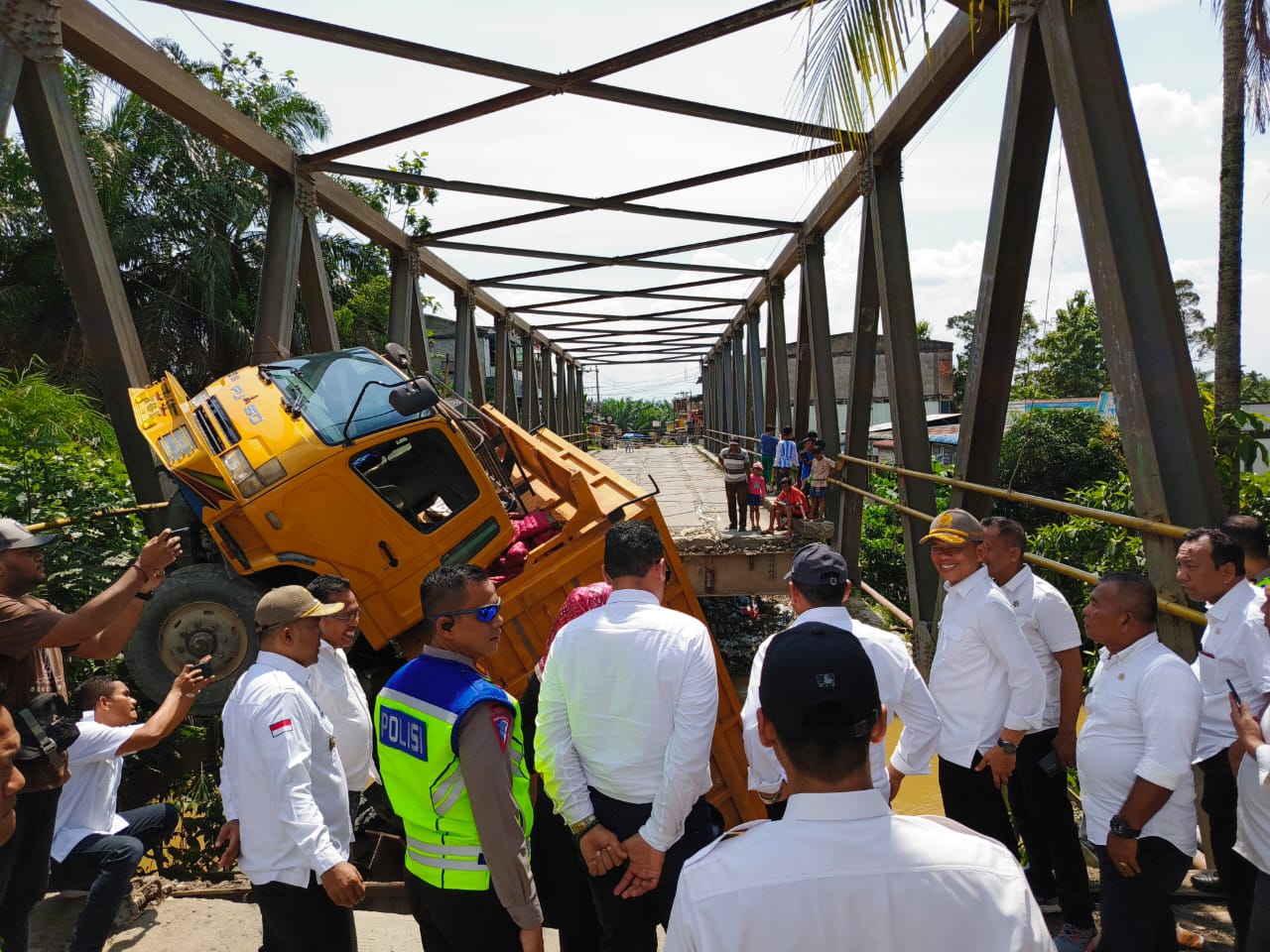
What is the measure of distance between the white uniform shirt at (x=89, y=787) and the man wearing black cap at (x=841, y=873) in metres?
2.96

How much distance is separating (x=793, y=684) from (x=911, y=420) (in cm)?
605

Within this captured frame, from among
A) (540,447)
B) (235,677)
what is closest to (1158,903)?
(235,677)

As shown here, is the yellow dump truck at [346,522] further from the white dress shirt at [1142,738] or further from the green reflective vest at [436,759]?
the green reflective vest at [436,759]

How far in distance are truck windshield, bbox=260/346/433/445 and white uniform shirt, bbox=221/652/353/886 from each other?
10.5 feet

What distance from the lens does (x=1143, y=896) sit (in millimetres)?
2777

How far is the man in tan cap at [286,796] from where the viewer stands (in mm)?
2658

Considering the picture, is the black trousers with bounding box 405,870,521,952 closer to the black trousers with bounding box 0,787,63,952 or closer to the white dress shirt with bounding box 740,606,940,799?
the white dress shirt with bounding box 740,606,940,799

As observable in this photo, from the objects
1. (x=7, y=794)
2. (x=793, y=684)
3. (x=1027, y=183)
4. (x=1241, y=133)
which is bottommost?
(x=7, y=794)

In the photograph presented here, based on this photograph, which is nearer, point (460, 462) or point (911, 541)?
point (460, 462)

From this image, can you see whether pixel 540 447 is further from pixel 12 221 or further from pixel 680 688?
pixel 12 221

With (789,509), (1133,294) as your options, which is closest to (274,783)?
(1133,294)

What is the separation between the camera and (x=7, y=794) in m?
2.56

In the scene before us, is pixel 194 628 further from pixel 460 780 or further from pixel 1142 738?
pixel 1142 738

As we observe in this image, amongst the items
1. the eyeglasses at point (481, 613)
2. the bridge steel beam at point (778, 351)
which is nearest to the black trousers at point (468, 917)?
Answer: the eyeglasses at point (481, 613)
